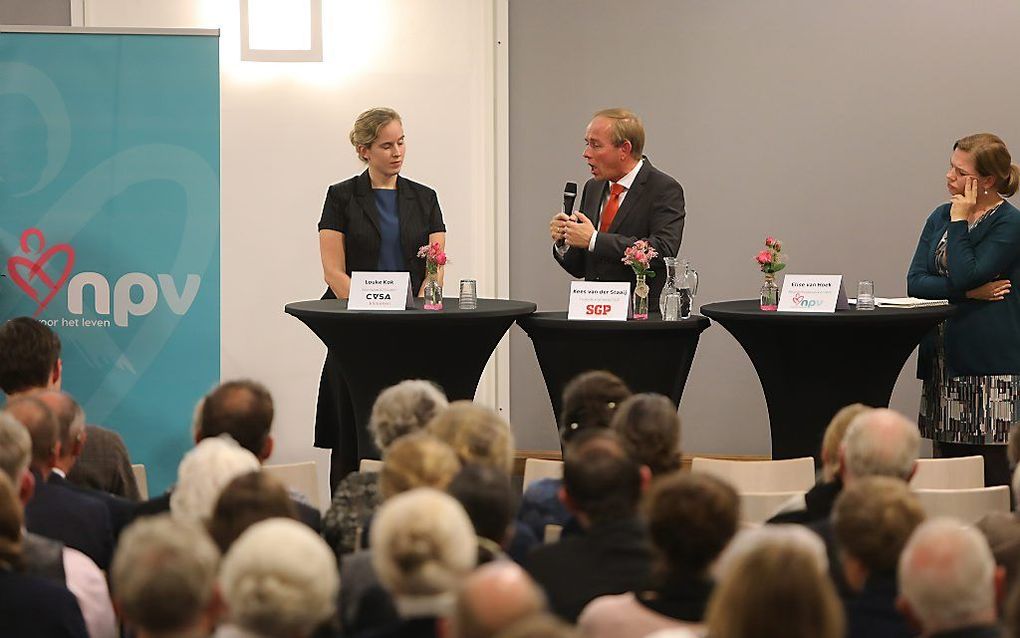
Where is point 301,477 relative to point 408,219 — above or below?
below

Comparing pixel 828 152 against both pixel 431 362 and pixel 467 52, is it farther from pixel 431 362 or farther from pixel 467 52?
pixel 431 362

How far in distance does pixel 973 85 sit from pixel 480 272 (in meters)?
2.67

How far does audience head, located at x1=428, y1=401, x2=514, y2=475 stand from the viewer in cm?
313

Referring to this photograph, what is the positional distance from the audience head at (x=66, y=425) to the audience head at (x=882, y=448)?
1.89 meters

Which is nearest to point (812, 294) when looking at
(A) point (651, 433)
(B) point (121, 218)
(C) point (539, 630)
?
(A) point (651, 433)

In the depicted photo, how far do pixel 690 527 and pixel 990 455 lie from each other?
3.35 meters

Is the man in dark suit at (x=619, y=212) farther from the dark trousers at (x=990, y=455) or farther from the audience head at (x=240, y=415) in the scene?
the audience head at (x=240, y=415)

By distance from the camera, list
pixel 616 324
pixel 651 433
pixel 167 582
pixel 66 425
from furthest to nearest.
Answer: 1. pixel 616 324
2. pixel 66 425
3. pixel 651 433
4. pixel 167 582

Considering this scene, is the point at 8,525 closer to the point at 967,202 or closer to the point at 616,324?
the point at 616,324

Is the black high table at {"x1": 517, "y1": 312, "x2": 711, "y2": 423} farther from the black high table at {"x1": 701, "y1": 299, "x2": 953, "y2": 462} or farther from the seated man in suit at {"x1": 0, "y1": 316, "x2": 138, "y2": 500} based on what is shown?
the seated man in suit at {"x1": 0, "y1": 316, "x2": 138, "y2": 500}

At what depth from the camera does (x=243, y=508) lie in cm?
257

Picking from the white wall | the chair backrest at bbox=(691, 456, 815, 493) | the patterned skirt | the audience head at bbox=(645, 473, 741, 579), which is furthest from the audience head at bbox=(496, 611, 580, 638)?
the white wall

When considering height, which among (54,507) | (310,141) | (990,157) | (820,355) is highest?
(310,141)

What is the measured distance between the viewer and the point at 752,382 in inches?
289
